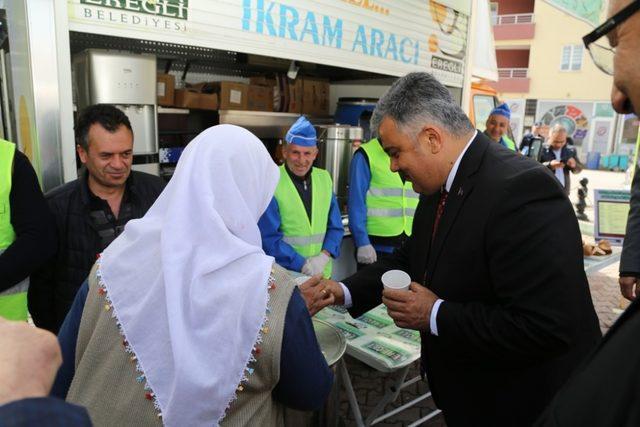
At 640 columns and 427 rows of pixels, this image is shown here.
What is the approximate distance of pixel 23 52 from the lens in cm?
234

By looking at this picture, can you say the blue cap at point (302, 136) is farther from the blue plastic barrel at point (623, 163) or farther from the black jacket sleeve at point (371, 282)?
the blue plastic barrel at point (623, 163)

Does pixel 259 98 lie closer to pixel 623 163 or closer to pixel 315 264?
pixel 315 264

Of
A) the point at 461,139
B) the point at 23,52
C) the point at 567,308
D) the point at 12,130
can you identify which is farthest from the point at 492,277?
the point at 12,130

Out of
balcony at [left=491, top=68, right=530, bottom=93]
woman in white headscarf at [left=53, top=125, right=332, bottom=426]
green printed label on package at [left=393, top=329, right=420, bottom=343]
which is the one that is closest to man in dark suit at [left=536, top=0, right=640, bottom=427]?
woman in white headscarf at [left=53, top=125, right=332, bottom=426]

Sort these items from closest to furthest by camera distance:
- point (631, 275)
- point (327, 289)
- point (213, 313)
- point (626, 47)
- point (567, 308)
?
1. point (626, 47)
2. point (213, 313)
3. point (567, 308)
4. point (327, 289)
5. point (631, 275)

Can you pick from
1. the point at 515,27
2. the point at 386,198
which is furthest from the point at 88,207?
the point at 515,27

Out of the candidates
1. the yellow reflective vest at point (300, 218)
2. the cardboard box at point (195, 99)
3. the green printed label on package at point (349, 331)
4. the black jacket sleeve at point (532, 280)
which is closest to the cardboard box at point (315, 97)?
the cardboard box at point (195, 99)

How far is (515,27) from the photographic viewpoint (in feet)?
87.5

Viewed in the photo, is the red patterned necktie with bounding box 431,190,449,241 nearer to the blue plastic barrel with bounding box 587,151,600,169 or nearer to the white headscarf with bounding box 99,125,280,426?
the white headscarf with bounding box 99,125,280,426

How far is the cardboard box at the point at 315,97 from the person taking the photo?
577 centimetres

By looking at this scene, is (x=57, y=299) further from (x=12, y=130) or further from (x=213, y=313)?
(x=213, y=313)

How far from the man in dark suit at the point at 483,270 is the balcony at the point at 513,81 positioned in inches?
A: 1075

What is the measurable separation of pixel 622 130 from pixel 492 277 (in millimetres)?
28108

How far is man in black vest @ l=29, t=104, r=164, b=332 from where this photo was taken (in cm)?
231
